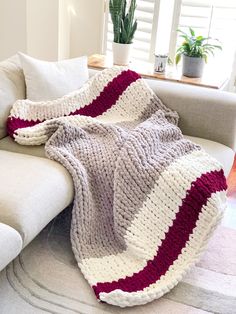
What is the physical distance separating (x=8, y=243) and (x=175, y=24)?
7.02 ft

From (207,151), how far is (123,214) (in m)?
0.54

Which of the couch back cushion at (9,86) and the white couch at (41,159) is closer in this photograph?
the white couch at (41,159)

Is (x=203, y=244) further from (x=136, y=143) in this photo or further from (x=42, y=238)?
(x=42, y=238)

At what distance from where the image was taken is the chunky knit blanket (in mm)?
1421

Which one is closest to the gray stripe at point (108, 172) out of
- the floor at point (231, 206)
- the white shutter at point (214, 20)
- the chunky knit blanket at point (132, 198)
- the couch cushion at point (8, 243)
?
the chunky knit blanket at point (132, 198)

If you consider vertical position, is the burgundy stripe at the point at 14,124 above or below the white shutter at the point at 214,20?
below

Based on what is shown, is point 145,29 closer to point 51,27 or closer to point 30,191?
point 51,27

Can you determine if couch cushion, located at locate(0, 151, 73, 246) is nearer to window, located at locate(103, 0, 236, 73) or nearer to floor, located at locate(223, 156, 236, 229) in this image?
floor, located at locate(223, 156, 236, 229)

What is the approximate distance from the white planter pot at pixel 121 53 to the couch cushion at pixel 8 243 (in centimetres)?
170

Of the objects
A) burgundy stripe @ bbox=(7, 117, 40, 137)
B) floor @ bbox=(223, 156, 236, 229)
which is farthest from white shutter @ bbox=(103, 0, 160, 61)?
burgundy stripe @ bbox=(7, 117, 40, 137)

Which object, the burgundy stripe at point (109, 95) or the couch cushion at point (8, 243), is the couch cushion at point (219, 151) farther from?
the couch cushion at point (8, 243)

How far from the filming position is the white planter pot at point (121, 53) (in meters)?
2.60

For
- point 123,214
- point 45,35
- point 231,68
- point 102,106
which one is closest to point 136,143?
point 123,214

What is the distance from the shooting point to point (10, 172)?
1443 millimetres
